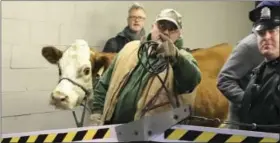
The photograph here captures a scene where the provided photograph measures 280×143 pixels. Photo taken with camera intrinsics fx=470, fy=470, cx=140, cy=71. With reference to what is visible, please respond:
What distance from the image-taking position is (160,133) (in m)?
0.96

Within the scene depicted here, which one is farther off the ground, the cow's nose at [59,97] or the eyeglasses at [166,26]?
the eyeglasses at [166,26]

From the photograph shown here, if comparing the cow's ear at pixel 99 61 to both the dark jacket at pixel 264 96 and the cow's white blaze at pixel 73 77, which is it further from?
the dark jacket at pixel 264 96

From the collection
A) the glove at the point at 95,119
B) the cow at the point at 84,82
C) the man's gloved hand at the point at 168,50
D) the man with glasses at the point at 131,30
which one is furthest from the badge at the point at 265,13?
the man with glasses at the point at 131,30

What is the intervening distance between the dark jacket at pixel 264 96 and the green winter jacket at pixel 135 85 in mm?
157

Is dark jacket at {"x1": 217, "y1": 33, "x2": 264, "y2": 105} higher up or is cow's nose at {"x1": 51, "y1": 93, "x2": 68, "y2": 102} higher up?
dark jacket at {"x1": 217, "y1": 33, "x2": 264, "y2": 105}

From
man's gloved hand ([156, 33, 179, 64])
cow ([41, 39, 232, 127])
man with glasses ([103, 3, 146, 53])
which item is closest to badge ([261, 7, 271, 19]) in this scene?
man's gloved hand ([156, 33, 179, 64])

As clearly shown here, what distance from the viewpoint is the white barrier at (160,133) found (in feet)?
2.95

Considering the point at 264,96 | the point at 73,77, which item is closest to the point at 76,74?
the point at 73,77

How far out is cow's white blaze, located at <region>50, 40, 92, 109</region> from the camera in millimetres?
1402

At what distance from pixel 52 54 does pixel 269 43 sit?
922 millimetres

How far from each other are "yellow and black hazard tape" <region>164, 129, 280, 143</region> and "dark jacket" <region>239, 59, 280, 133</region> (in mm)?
95

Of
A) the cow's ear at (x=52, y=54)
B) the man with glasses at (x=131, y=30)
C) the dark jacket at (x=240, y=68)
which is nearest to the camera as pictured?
the dark jacket at (x=240, y=68)

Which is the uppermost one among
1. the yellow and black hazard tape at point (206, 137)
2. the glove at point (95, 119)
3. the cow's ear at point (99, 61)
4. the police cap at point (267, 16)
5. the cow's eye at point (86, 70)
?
the police cap at point (267, 16)

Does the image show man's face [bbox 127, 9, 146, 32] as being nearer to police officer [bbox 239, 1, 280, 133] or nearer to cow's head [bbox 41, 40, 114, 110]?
cow's head [bbox 41, 40, 114, 110]
